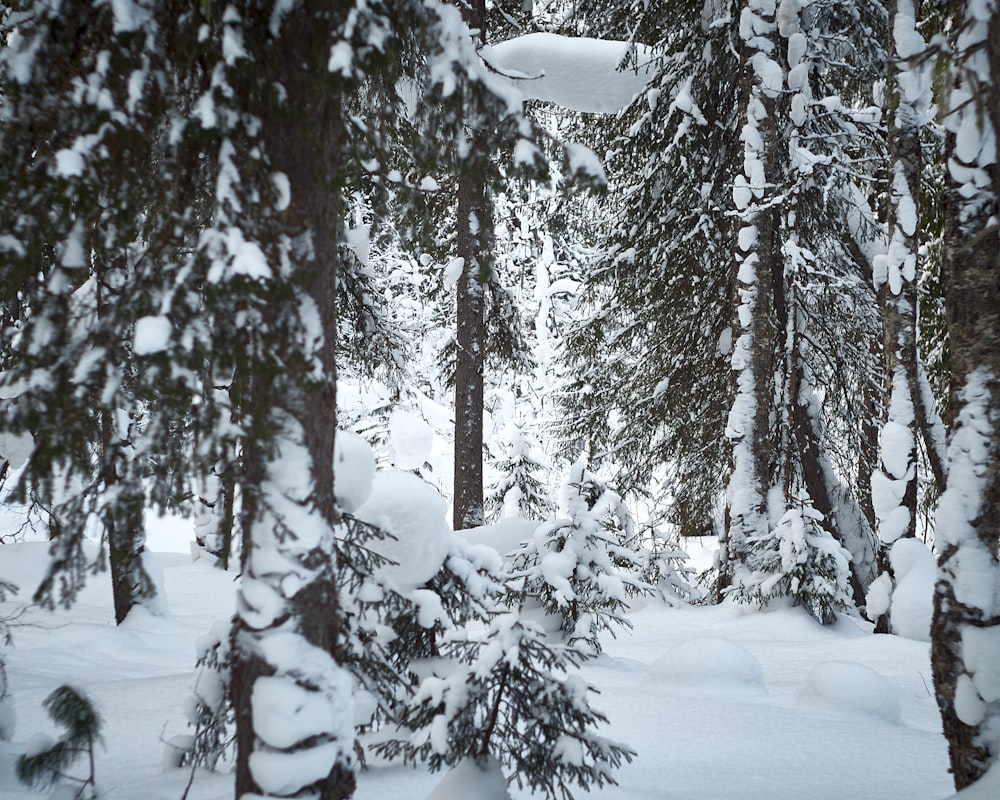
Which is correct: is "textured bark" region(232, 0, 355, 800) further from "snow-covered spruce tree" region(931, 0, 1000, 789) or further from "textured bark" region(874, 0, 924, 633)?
"textured bark" region(874, 0, 924, 633)

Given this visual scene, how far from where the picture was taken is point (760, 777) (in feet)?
12.8

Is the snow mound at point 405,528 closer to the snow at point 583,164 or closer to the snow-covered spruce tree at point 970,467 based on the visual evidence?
the snow at point 583,164

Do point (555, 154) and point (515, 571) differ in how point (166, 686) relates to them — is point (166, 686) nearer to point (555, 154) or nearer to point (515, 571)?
point (515, 571)

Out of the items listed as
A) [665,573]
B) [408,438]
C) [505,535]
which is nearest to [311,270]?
[505,535]

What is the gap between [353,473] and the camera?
12.2 ft

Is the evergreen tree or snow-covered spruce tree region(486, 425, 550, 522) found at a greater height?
the evergreen tree

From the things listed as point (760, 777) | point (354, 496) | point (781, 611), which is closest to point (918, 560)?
point (781, 611)

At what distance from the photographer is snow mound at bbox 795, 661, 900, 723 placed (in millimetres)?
5121

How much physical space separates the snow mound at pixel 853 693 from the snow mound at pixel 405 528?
3.01 meters

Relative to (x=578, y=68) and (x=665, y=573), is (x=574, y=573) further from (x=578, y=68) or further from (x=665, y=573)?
→ (x=578, y=68)

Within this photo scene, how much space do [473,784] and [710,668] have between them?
327 cm

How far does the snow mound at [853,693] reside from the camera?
512 centimetres

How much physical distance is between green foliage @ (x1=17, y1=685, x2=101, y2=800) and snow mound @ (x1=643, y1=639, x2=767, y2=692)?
405 centimetres

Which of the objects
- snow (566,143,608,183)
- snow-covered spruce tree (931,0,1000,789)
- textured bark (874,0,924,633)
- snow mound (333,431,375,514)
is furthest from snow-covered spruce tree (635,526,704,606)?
snow (566,143,608,183)
